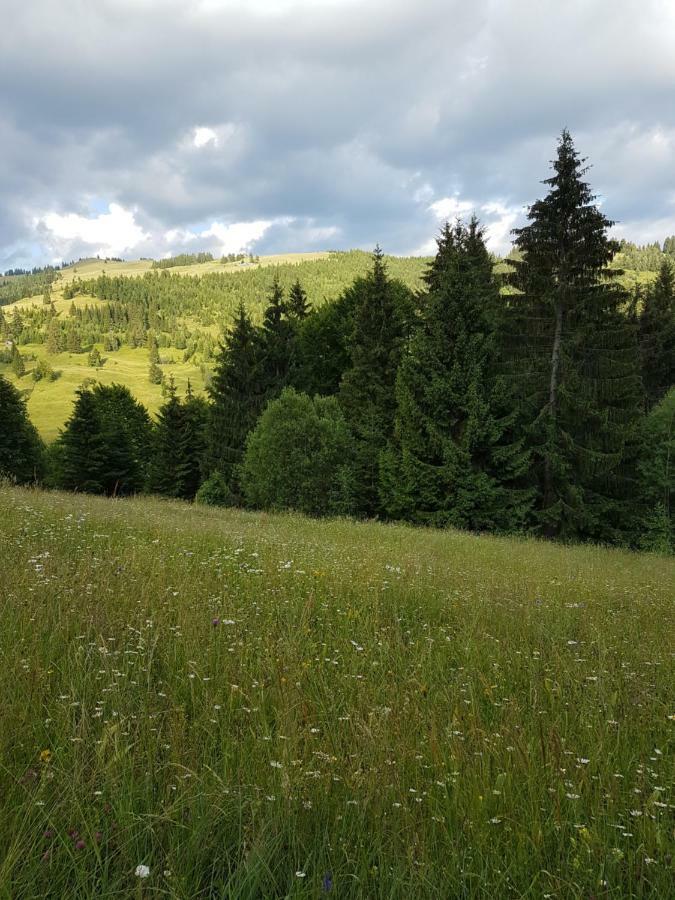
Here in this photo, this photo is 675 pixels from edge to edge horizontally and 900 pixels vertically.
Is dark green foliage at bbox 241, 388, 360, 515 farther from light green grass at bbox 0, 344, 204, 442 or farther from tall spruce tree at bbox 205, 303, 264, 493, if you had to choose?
light green grass at bbox 0, 344, 204, 442

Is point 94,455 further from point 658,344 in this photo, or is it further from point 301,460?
point 658,344

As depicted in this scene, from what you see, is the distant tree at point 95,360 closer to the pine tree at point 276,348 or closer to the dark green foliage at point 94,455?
the dark green foliage at point 94,455

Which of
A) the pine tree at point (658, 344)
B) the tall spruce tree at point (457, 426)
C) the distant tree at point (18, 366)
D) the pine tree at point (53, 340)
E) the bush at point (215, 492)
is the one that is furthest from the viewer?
the pine tree at point (53, 340)

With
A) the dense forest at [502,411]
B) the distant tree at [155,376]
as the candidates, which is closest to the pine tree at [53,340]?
the distant tree at [155,376]

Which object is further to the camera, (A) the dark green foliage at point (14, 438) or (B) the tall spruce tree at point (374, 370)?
(A) the dark green foliage at point (14, 438)

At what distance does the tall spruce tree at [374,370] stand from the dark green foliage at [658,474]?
14159 millimetres

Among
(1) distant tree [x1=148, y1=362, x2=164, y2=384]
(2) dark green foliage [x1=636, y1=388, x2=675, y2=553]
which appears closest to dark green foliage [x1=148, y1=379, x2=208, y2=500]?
(2) dark green foliage [x1=636, y1=388, x2=675, y2=553]

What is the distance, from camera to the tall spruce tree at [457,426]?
22109mm

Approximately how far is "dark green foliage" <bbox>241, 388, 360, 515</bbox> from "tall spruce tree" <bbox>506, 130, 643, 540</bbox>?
10290mm

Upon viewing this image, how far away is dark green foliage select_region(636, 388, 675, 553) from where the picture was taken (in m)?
25.0

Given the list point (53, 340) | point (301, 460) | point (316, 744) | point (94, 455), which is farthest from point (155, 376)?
point (316, 744)

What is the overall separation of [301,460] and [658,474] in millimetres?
19549

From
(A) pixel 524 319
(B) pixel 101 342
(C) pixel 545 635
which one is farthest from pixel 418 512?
(B) pixel 101 342

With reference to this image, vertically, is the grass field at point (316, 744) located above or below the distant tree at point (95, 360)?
below
